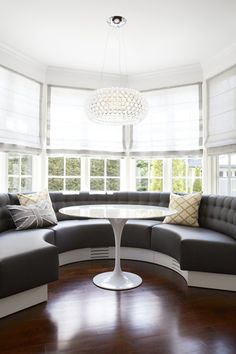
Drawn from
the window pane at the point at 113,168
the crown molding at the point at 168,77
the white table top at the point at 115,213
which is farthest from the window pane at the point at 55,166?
the crown molding at the point at 168,77

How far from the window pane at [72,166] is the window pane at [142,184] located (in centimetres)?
100

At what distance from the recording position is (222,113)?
3.55m

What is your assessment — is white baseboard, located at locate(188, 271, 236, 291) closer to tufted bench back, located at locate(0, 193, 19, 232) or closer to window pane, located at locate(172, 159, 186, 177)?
window pane, located at locate(172, 159, 186, 177)

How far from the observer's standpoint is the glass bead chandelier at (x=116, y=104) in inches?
103

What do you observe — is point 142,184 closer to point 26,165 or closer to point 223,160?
point 223,160

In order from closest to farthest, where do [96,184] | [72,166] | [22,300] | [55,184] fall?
[22,300] → [55,184] → [72,166] → [96,184]

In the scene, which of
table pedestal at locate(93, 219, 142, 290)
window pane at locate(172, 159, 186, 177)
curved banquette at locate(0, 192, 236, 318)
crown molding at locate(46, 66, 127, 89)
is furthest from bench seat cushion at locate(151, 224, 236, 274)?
crown molding at locate(46, 66, 127, 89)

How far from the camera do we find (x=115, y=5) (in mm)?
2541

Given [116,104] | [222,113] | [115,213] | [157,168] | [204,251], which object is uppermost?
[222,113]

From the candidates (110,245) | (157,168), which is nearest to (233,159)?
(157,168)

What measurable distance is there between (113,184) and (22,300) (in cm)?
258

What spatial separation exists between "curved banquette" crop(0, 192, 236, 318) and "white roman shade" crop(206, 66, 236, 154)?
78 centimetres

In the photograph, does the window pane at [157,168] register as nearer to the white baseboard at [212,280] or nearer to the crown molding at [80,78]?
the crown molding at [80,78]

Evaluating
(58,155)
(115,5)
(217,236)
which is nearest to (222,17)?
(115,5)
